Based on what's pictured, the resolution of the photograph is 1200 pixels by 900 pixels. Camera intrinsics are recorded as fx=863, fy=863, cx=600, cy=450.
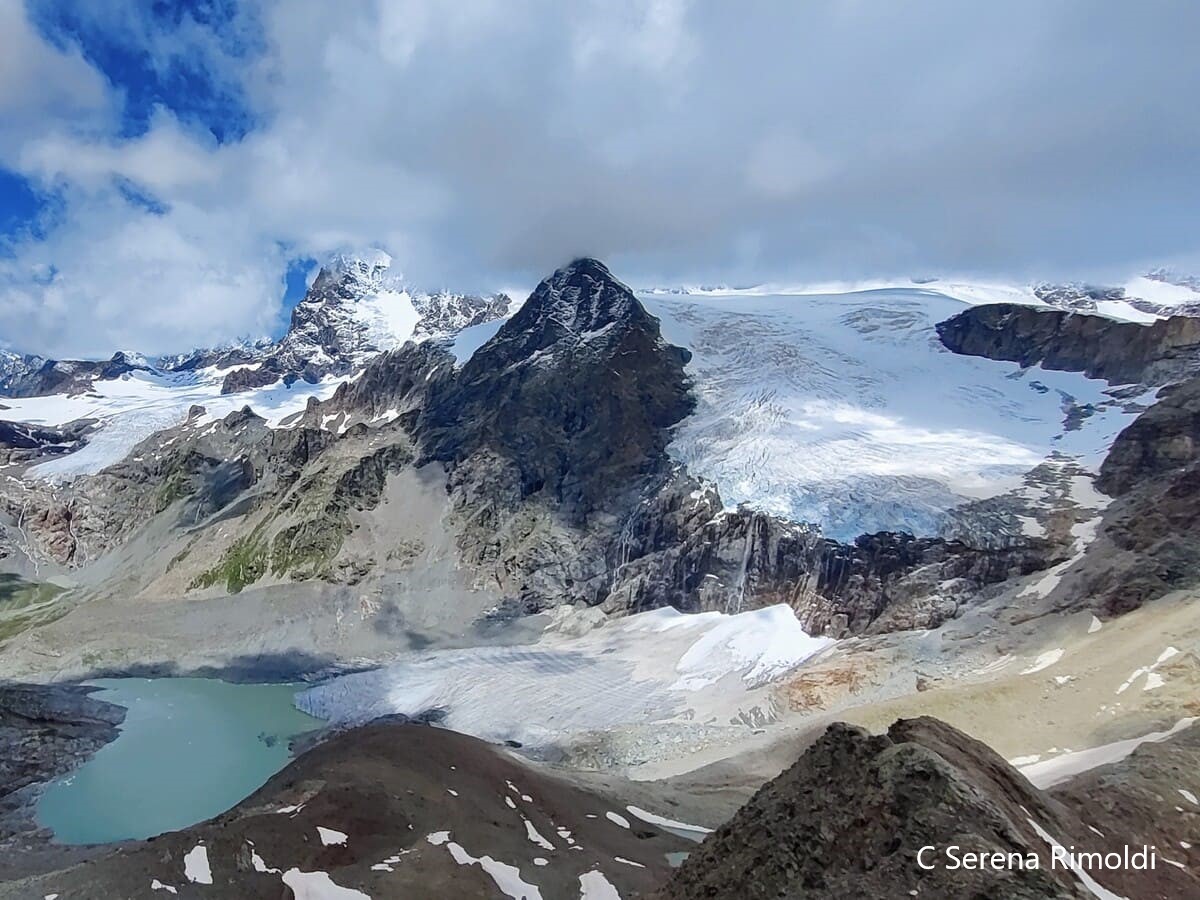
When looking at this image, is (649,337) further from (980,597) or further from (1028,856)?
(1028,856)

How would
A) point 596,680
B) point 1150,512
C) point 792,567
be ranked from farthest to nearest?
point 792,567
point 596,680
point 1150,512

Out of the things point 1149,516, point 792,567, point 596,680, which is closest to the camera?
point 1149,516

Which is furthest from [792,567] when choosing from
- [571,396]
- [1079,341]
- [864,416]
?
[1079,341]

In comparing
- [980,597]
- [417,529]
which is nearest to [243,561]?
[417,529]

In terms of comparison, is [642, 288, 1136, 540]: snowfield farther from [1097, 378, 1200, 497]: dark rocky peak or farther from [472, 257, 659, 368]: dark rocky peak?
[472, 257, 659, 368]: dark rocky peak

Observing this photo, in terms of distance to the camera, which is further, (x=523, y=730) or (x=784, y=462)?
(x=784, y=462)

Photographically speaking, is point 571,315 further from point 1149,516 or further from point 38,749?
point 38,749
